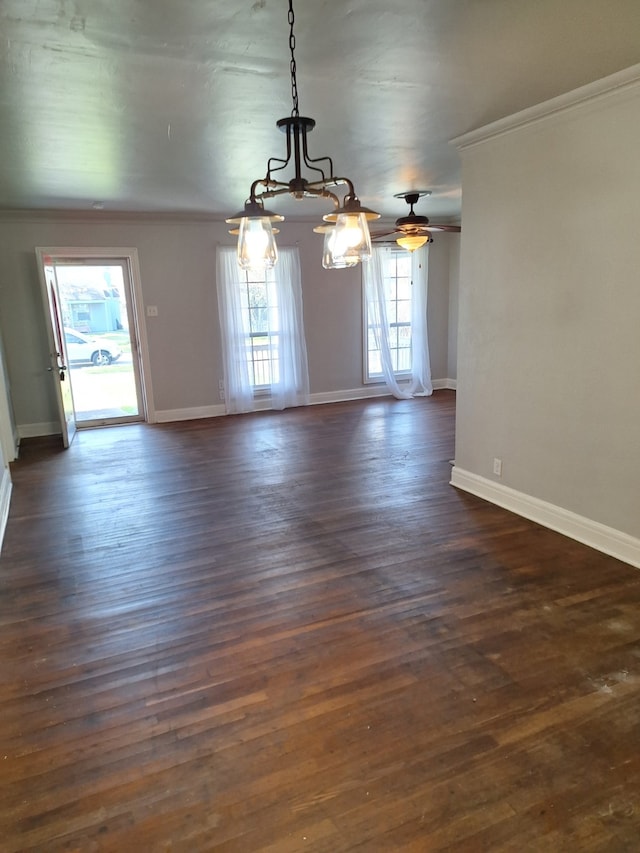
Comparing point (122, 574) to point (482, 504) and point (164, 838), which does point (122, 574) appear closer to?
point (164, 838)

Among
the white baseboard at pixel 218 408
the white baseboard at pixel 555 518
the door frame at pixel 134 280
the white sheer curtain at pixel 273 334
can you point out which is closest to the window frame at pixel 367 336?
the white baseboard at pixel 218 408

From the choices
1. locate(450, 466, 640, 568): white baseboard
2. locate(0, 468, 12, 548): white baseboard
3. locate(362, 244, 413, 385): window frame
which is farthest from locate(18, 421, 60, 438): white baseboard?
locate(450, 466, 640, 568): white baseboard

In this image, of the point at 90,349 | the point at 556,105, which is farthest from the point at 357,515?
the point at 90,349

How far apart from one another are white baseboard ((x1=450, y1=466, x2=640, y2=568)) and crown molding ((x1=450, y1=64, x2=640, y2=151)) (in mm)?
2324

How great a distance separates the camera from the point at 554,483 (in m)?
3.50

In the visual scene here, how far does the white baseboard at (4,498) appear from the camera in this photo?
12.5 ft

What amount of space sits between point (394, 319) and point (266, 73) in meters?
5.90

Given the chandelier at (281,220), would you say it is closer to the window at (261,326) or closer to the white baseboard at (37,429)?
the window at (261,326)

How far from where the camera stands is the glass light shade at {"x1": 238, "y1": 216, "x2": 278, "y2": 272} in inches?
73.3

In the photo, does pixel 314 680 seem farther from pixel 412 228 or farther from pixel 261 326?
pixel 261 326

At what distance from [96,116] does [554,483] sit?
3.43 metres

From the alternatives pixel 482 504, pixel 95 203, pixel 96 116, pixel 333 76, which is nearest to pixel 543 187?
pixel 333 76

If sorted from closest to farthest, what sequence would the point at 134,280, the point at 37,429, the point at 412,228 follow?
the point at 412,228 → the point at 37,429 → the point at 134,280

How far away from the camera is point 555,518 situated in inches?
139
